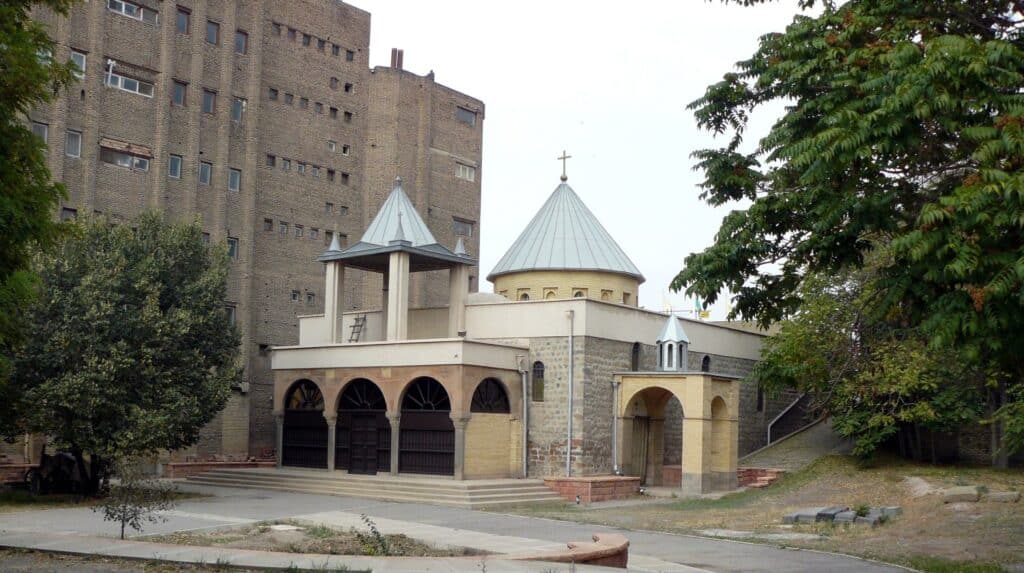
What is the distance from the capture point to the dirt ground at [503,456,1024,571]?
18422 millimetres

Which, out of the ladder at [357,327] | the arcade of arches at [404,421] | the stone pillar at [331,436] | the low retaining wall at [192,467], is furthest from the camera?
the ladder at [357,327]

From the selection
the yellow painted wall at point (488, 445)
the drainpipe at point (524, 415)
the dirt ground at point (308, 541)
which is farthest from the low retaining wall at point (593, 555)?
the drainpipe at point (524, 415)

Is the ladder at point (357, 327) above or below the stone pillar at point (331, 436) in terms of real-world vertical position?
above

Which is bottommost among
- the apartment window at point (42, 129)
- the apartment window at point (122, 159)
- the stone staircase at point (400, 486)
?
the stone staircase at point (400, 486)

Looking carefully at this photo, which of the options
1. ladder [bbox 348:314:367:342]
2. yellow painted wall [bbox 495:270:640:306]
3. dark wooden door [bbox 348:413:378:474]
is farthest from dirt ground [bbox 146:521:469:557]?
yellow painted wall [bbox 495:270:640:306]

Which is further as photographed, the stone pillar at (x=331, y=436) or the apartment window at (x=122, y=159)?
the apartment window at (x=122, y=159)

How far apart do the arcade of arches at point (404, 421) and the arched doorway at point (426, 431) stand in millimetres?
29

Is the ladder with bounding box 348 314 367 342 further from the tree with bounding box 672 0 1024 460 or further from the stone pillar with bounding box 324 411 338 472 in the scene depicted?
the tree with bounding box 672 0 1024 460

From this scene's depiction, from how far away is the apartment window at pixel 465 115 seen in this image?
179ft

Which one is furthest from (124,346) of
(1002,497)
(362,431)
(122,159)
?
(1002,497)

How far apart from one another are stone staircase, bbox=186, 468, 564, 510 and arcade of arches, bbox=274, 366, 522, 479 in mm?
725

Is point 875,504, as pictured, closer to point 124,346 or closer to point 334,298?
point 334,298

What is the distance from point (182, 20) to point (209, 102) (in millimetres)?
3153

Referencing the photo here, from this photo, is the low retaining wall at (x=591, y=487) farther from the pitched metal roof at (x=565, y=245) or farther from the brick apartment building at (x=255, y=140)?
the brick apartment building at (x=255, y=140)
